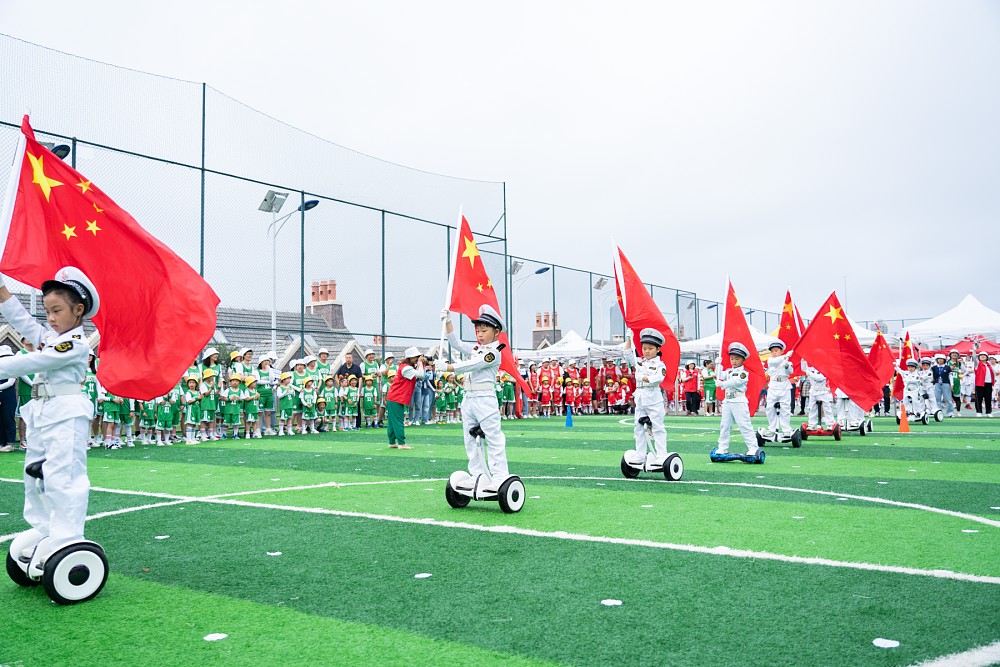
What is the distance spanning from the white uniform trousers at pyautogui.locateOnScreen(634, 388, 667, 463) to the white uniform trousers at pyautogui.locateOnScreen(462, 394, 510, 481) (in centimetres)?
323

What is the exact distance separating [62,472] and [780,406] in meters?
15.0

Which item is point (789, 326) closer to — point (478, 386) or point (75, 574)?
point (478, 386)

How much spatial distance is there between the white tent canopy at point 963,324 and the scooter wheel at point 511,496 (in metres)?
28.7

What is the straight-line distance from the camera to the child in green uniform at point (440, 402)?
91.5 ft

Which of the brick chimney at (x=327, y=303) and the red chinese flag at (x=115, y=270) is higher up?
the brick chimney at (x=327, y=303)

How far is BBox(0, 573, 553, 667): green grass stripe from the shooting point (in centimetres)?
406

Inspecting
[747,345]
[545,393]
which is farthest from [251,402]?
[545,393]

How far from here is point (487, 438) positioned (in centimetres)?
857

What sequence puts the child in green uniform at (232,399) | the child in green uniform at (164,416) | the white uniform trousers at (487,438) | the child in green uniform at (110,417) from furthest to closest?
the child in green uniform at (232,399) < the child in green uniform at (164,416) < the child in green uniform at (110,417) < the white uniform trousers at (487,438)

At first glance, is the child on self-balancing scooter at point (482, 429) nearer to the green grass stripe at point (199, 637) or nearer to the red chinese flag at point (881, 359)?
the green grass stripe at point (199, 637)

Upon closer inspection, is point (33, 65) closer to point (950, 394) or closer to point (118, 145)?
point (118, 145)

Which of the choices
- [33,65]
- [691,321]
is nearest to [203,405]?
[33,65]

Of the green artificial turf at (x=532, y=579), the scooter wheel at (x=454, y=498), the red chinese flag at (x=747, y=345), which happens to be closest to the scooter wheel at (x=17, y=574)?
the green artificial turf at (x=532, y=579)

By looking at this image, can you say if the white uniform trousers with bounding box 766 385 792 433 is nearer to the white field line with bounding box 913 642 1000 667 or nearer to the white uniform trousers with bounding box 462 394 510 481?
the white uniform trousers with bounding box 462 394 510 481
